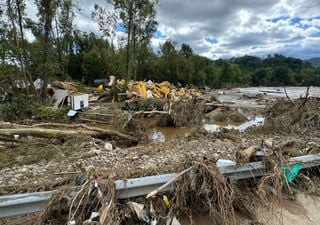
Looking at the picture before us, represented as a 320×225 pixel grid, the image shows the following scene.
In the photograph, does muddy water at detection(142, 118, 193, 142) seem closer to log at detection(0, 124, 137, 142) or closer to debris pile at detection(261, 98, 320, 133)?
log at detection(0, 124, 137, 142)

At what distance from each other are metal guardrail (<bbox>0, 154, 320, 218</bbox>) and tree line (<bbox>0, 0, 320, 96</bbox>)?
26.3ft

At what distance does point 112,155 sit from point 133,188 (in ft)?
7.79

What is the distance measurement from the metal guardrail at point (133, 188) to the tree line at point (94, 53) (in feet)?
26.3

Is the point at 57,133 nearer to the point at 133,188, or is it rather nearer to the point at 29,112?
the point at 133,188

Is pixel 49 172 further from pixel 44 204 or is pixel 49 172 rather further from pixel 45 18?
pixel 45 18

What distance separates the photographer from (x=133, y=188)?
2.91 meters

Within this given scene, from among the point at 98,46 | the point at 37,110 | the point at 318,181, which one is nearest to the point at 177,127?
the point at 37,110

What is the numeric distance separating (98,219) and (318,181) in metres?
3.48

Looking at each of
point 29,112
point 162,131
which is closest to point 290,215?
point 162,131

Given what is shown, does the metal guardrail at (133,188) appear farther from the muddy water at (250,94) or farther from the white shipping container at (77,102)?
the muddy water at (250,94)

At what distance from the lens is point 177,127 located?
39.9 ft

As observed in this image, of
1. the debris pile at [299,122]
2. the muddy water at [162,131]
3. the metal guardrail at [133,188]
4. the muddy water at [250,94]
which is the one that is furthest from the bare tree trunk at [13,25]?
the muddy water at [250,94]

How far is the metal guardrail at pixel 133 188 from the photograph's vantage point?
2.54m

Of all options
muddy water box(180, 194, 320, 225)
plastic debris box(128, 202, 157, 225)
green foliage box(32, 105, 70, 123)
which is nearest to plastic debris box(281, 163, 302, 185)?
muddy water box(180, 194, 320, 225)
